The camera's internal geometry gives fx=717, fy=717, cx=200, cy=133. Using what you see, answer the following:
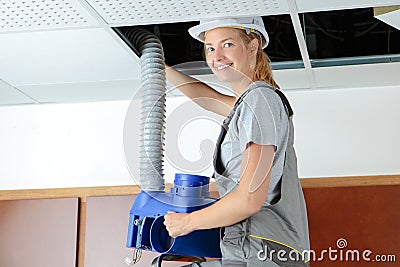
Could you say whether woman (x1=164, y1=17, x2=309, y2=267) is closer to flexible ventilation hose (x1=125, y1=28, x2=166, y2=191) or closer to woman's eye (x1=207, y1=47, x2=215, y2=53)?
woman's eye (x1=207, y1=47, x2=215, y2=53)

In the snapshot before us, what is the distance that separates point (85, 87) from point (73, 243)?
A: 0.59m

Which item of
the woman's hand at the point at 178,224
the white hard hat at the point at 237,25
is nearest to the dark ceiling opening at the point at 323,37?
the white hard hat at the point at 237,25

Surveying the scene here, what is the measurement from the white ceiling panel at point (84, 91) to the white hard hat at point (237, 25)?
766 mm

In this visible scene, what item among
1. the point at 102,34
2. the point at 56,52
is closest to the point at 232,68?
the point at 102,34

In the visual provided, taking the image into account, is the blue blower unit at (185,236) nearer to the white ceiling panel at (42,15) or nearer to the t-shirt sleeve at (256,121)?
the t-shirt sleeve at (256,121)

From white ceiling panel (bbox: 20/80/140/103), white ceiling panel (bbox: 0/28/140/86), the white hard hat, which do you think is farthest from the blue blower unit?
white ceiling panel (bbox: 20/80/140/103)

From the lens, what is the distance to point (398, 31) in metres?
2.38

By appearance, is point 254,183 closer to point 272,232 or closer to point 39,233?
point 272,232

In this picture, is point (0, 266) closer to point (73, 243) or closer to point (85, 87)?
point (73, 243)

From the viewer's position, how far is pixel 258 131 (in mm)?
1591

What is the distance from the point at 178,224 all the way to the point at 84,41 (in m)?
0.89

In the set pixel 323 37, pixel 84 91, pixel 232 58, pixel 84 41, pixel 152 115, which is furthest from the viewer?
pixel 84 91

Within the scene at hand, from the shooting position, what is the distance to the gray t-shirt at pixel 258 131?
160 cm

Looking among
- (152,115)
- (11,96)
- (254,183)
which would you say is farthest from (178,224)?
(11,96)
